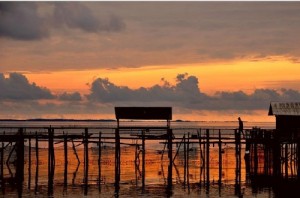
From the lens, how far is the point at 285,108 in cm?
5991

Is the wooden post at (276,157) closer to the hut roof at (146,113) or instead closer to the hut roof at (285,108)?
the hut roof at (285,108)

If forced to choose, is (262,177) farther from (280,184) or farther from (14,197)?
(14,197)

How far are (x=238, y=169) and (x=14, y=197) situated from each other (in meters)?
24.4

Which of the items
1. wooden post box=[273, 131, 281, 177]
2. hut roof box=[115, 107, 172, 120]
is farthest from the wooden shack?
hut roof box=[115, 107, 172, 120]

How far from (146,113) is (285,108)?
12.4 metres

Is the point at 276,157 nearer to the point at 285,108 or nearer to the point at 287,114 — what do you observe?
the point at 287,114

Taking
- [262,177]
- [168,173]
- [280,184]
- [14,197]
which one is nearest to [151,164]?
[168,173]

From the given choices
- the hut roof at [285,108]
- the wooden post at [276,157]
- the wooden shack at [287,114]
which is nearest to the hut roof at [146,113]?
the hut roof at [285,108]

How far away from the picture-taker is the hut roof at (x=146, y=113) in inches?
2429

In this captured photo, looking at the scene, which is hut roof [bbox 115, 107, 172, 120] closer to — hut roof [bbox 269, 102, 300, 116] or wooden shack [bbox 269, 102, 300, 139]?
hut roof [bbox 269, 102, 300, 116]

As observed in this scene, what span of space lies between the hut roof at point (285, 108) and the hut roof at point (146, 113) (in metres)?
9.20

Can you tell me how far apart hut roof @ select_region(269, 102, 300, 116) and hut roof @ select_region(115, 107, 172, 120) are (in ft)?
30.2

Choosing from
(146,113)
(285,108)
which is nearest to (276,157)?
(285,108)

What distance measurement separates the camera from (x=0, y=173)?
57312 mm
